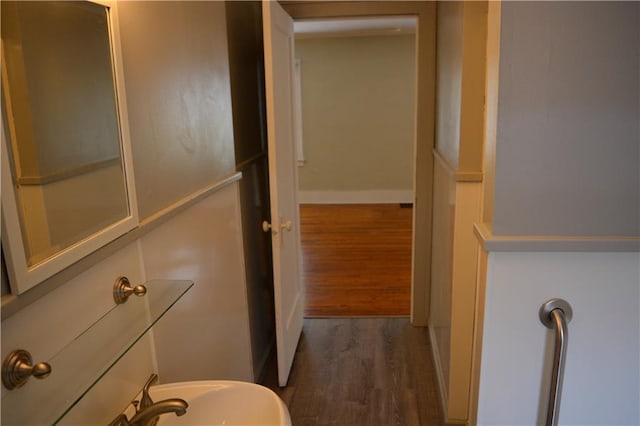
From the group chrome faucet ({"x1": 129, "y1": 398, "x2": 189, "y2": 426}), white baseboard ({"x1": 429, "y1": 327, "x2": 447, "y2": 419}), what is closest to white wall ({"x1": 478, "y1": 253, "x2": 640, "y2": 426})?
chrome faucet ({"x1": 129, "y1": 398, "x2": 189, "y2": 426})

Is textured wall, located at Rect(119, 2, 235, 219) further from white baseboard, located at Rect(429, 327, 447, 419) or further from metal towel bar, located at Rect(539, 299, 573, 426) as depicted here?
white baseboard, located at Rect(429, 327, 447, 419)

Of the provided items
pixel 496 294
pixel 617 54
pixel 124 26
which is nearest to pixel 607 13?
pixel 617 54

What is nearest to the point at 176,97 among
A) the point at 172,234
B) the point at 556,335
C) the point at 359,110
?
the point at 172,234

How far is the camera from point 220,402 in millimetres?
1246

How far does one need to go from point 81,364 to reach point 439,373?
2.05 m

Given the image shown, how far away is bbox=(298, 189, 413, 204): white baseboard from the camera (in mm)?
6523

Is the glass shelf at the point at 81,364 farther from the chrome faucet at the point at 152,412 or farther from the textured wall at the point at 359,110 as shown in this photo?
the textured wall at the point at 359,110

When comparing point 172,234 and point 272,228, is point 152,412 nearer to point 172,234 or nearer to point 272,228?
point 172,234

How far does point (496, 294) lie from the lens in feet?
3.68

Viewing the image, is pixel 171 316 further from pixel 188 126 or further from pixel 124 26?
pixel 124 26

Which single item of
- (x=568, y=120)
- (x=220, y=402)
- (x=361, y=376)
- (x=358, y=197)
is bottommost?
(x=361, y=376)

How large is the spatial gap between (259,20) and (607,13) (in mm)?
2132

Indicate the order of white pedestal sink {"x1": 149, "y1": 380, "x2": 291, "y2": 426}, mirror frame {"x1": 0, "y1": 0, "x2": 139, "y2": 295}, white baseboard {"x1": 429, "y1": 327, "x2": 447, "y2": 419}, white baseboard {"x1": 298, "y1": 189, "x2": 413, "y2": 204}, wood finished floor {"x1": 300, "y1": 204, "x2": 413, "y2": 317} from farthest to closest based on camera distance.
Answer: white baseboard {"x1": 298, "y1": 189, "x2": 413, "y2": 204}
wood finished floor {"x1": 300, "y1": 204, "x2": 413, "y2": 317}
white baseboard {"x1": 429, "y1": 327, "x2": 447, "y2": 419}
white pedestal sink {"x1": 149, "y1": 380, "x2": 291, "y2": 426}
mirror frame {"x1": 0, "y1": 0, "x2": 139, "y2": 295}

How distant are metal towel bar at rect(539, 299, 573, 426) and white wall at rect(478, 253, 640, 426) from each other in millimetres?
17
